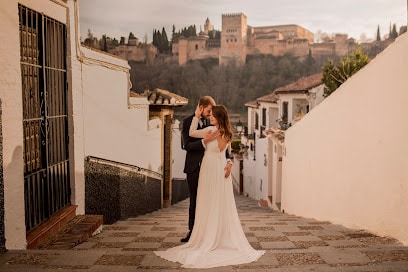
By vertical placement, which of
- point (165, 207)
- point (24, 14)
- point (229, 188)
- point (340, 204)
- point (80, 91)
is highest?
point (24, 14)

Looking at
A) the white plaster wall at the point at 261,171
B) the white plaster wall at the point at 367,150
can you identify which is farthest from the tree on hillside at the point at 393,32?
the white plaster wall at the point at 367,150

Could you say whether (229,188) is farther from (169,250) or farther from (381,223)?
(381,223)

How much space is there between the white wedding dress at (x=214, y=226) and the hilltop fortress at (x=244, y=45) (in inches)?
3205

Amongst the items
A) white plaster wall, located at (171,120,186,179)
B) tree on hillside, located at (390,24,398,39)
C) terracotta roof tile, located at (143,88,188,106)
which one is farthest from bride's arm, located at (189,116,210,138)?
tree on hillside, located at (390,24,398,39)

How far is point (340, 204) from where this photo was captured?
6.54m

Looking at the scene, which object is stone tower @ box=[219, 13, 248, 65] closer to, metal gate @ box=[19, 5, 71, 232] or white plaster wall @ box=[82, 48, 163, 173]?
white plaster wall @ box=[82, 48, 163, 173]

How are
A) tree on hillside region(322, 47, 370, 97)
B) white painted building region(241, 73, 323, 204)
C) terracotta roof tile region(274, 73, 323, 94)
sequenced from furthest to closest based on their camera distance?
terracotta roof tile region(274, 73, 323, 94) < tree on hillside region(322, 47, 370, 97) < white painted building region(241, 73, 323, 204)

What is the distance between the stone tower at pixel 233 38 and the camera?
279 feet

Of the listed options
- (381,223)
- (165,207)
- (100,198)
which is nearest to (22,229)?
(100,198)

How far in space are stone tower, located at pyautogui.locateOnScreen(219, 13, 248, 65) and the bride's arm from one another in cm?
8229

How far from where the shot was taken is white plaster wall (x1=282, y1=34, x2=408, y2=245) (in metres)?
4.47

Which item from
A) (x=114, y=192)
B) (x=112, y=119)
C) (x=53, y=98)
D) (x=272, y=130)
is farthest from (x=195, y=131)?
(x=272, y=130)

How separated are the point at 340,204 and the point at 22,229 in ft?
15.4

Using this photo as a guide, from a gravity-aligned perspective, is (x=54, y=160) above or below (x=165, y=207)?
above
